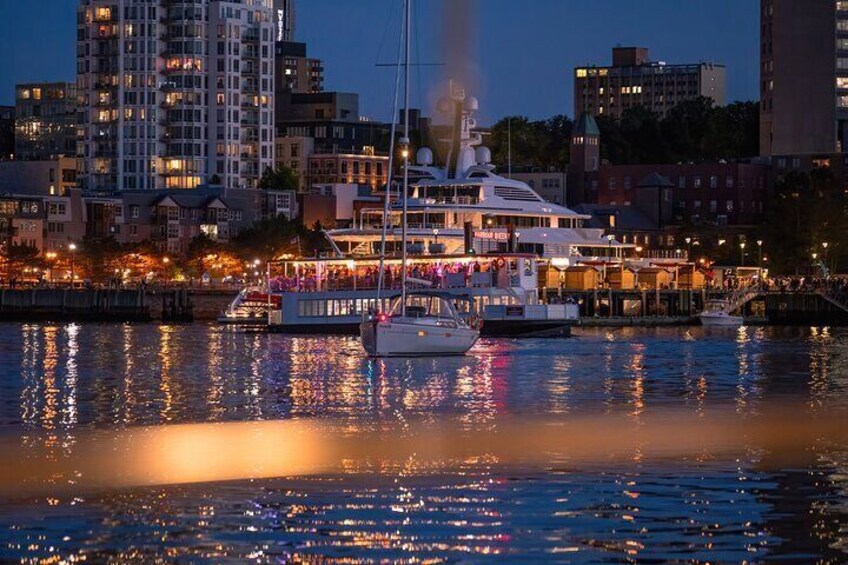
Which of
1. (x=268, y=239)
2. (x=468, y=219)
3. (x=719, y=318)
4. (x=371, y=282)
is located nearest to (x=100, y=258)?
(x=268, y=239)

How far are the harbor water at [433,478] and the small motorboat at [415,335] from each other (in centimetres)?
239

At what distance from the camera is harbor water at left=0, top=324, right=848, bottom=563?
97.5 feet

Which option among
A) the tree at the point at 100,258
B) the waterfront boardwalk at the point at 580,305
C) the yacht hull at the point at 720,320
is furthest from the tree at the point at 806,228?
the tree at the point at 100,258

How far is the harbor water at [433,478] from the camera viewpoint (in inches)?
1170

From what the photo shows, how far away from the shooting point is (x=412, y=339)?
77.4 metres

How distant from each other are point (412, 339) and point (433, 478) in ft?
132

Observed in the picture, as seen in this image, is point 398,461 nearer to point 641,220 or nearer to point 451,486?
point 451,486

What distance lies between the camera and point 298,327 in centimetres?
11569

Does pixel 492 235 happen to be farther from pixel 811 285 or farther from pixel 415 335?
pixel 415 335

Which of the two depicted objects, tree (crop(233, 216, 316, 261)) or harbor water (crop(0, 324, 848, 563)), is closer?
harbor water (crop(0, 324, 848, 563))

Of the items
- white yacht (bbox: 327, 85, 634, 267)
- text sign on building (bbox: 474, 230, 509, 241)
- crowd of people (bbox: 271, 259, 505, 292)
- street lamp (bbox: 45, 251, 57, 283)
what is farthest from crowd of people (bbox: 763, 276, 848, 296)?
street lamp (bbox: 45, 251, 57, 283)

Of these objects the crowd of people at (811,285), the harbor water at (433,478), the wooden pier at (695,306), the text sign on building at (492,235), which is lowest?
the harbor water at (433,478)

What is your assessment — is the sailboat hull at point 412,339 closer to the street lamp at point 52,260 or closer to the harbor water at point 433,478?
the harbor water at point 433,478

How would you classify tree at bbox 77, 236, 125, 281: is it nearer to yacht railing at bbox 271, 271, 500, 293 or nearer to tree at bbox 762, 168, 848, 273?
yacht railing at bbox 271, 271, 500, 293
